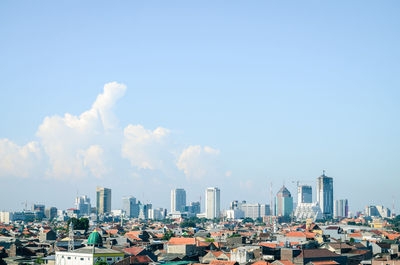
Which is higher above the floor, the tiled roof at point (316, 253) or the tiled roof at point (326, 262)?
the tiled roof at point (316, 253)

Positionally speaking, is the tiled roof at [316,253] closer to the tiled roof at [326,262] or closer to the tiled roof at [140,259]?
the tiled roof at [326,262]

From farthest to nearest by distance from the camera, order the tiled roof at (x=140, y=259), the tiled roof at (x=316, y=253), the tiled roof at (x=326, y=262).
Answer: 1. the tiled roof at (x=316, y=253)
2. the tiled roof at (x=326, y=262)
3. the tiled roof at (x=140, y=259)

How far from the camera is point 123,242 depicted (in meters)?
93.0

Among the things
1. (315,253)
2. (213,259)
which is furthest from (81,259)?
(315,253)

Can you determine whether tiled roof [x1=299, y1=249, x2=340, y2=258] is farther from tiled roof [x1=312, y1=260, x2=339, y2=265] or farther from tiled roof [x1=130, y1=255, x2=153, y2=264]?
tiled roof [x1=130, y1=255, x2=153, y2=264]

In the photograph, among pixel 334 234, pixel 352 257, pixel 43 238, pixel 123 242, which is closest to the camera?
pixel 352 257

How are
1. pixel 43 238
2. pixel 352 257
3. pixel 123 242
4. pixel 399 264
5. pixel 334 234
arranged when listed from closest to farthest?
pixel 399 264, pixel 352 257, pixel 123 242, pixel 43 238, pixel 334 234

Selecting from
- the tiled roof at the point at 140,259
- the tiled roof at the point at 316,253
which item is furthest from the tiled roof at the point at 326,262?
the tiled roof at the point at 140,259

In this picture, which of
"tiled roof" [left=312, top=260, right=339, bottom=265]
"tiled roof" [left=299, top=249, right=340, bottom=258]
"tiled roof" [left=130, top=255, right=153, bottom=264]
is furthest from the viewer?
"tiled roof" [left=299, top=249, right=340, bottom=258]

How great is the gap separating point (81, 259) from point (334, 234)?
6621 centimetres

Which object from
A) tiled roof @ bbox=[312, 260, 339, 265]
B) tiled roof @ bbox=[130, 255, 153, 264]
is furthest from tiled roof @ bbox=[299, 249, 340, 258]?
tiled roof @ bbox=[130, 255, 153, 264]

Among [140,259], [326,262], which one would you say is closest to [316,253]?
[326,262]

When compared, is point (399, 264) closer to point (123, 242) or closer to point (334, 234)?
point (123, 242)

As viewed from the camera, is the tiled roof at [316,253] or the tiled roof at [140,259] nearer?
the tiled roof at [140,259]
